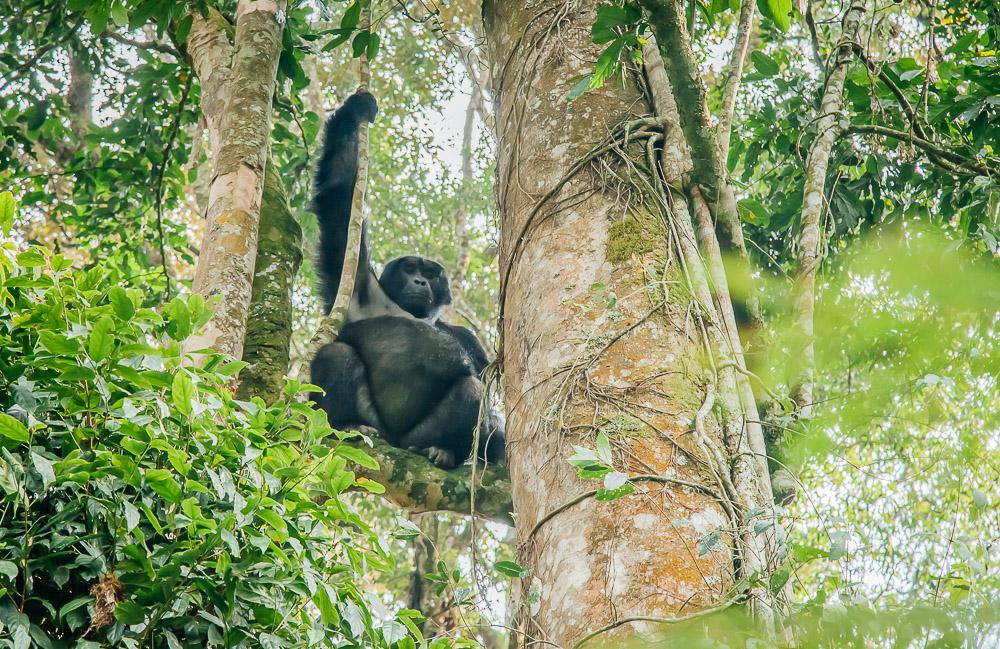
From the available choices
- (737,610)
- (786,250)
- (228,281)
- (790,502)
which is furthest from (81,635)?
(786,250)

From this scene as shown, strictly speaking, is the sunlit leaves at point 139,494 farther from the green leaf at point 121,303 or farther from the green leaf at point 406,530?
the green leaf at point 406,530

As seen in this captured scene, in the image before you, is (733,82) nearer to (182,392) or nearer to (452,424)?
(182,392)

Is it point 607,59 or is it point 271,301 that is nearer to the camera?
point 607,59

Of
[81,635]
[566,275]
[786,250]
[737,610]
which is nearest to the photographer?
[81,635]

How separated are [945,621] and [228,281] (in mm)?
3053

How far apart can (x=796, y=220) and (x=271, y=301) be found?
317cm

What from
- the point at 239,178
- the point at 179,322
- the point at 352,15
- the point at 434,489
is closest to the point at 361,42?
the point at 352,15

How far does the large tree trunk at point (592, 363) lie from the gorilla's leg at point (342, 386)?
3.28 meters

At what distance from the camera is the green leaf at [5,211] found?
7.66ft

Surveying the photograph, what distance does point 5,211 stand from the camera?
2352mm

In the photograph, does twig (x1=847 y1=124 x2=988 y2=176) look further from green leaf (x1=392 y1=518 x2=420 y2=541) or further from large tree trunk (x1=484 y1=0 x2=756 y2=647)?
green leaf (x1=392 y1=518 x2=420 y2=541)

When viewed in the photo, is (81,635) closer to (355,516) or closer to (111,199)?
(355,516)

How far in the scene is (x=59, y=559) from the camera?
2025 mm

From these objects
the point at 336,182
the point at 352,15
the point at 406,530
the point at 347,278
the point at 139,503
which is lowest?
the point at 139,503
